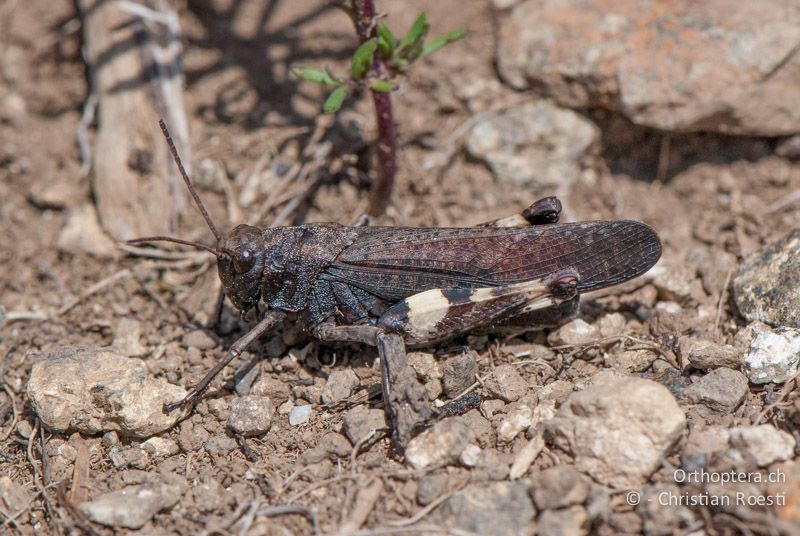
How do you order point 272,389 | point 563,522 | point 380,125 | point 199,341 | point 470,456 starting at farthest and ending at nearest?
point 380,125
point 199,341
point 272,389
point 470,456
point 563,522

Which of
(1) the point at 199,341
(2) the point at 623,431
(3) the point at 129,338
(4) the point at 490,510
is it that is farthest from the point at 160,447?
(2) the point at 623,431

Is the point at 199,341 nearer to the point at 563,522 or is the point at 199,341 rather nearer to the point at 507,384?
the point at 507,384

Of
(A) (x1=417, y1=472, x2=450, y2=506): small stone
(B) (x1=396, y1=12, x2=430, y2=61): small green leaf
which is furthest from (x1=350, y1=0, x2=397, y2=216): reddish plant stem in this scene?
(A) (x1=417, y1=472, x2=450, y2=506): small stone

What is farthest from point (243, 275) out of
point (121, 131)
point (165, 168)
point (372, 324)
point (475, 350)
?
point (121, 131)

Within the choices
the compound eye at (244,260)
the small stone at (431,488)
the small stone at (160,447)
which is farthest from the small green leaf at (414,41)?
the small stone at (160,447)

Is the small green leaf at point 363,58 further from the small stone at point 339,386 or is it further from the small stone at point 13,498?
the small stone at point 13,498

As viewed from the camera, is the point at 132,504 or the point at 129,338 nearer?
the point at 132,504
